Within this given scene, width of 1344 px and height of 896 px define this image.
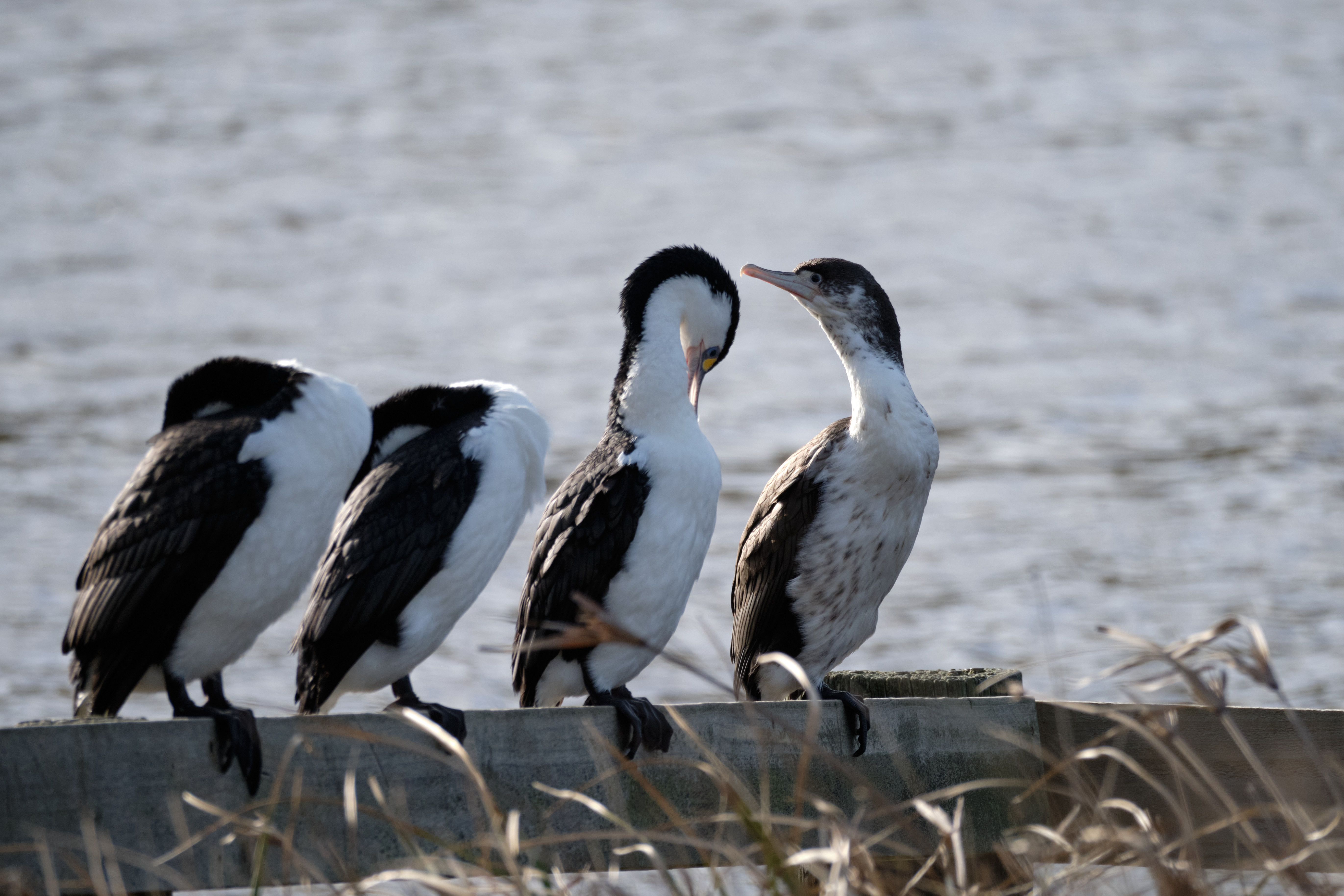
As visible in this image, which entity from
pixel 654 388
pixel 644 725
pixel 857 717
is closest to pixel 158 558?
pixel 644 725

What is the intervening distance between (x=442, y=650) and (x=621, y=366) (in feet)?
23.4

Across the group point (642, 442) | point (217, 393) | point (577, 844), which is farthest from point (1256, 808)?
point (217, 393)

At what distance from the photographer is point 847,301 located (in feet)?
15.4

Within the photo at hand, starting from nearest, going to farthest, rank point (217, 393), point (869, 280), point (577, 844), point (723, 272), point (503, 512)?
point (577, 844)
point (217, 393)
point (503, 512)
point (723, 272)
point (869, 280)

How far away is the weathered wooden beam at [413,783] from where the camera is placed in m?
2.38

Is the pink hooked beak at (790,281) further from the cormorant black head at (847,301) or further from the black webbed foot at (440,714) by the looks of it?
the black webbed foot at (440,714)

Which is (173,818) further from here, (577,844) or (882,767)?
(882,767)

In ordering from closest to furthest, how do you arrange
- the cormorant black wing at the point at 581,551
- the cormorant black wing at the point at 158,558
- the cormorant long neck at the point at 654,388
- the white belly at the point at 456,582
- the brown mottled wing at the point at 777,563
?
the cormorant black wing at the point at 158,558 < the white belly at the point at 456,582 < the cormorant black wing at the point at 581,551 < the cormorant long neck at the point at 654,388 < the brown mottled wing at the point at 777,563

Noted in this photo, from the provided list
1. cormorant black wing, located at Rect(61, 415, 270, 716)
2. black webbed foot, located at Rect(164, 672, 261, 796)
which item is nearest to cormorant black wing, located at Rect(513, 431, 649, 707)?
cormorant black wing, located at Rect(61, 415, 270, 716)

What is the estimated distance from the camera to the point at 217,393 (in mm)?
3471

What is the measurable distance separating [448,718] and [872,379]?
2.14m

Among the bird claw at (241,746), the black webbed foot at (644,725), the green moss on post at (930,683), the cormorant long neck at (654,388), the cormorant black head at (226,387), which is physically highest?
the cormorant black head at (226,387)

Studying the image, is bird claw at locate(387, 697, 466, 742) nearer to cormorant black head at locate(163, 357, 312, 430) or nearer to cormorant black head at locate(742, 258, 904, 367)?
cormorant black head at locate(163, 357, 312, 430)

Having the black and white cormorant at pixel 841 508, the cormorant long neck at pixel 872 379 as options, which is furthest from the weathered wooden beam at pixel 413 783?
the cormorant long neck at pixel 872 379
